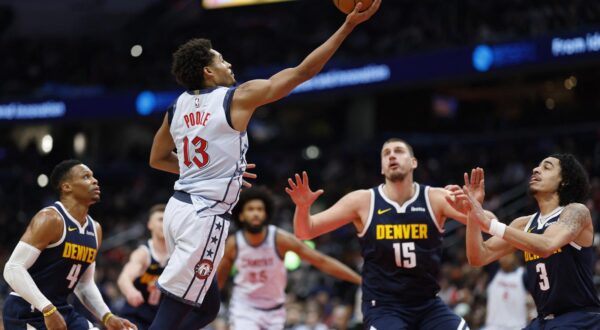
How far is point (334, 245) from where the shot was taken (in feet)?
59.7

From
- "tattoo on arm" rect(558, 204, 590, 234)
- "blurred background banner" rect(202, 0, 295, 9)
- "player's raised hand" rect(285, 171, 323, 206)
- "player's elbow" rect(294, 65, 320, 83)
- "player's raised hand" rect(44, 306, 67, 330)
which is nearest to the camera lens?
"player's elbow" rect(294, 65, 320, 83)

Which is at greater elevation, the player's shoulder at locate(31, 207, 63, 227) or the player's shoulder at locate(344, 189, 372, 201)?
the player's shoulder at locate(344, 189, 372, 201)

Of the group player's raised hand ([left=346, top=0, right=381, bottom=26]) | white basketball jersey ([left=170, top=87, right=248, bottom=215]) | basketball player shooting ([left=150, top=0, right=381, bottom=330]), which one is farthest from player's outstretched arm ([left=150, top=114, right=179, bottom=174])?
player's raised hand ([left=346, top=0, right=381, bottom=26])

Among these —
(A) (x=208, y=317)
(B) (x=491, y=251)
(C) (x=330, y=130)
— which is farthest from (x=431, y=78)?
(A) (x=208, y=317)

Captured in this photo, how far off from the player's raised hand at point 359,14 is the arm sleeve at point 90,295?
2843mm

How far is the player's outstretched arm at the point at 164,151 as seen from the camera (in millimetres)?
6219

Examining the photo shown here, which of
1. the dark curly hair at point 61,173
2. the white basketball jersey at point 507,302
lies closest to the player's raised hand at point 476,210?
the dark curly hair at point 61,173

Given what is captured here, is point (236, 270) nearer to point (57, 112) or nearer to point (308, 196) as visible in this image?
point (308, 196)

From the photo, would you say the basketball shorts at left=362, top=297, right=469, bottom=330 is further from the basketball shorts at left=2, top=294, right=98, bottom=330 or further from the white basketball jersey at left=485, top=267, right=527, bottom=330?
the white basketball jersey at left=485, top=267, right=527, bottom=330

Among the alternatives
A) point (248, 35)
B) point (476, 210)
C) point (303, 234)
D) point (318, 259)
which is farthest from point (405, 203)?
point (248, 35)

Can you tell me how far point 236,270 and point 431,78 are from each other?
12.0 metres

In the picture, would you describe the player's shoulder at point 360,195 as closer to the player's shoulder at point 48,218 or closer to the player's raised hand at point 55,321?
the player's shoulder at point 48,218

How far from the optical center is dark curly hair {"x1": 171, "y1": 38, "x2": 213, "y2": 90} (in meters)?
5.94

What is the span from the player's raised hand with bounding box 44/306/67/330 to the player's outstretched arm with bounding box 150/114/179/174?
120cm
